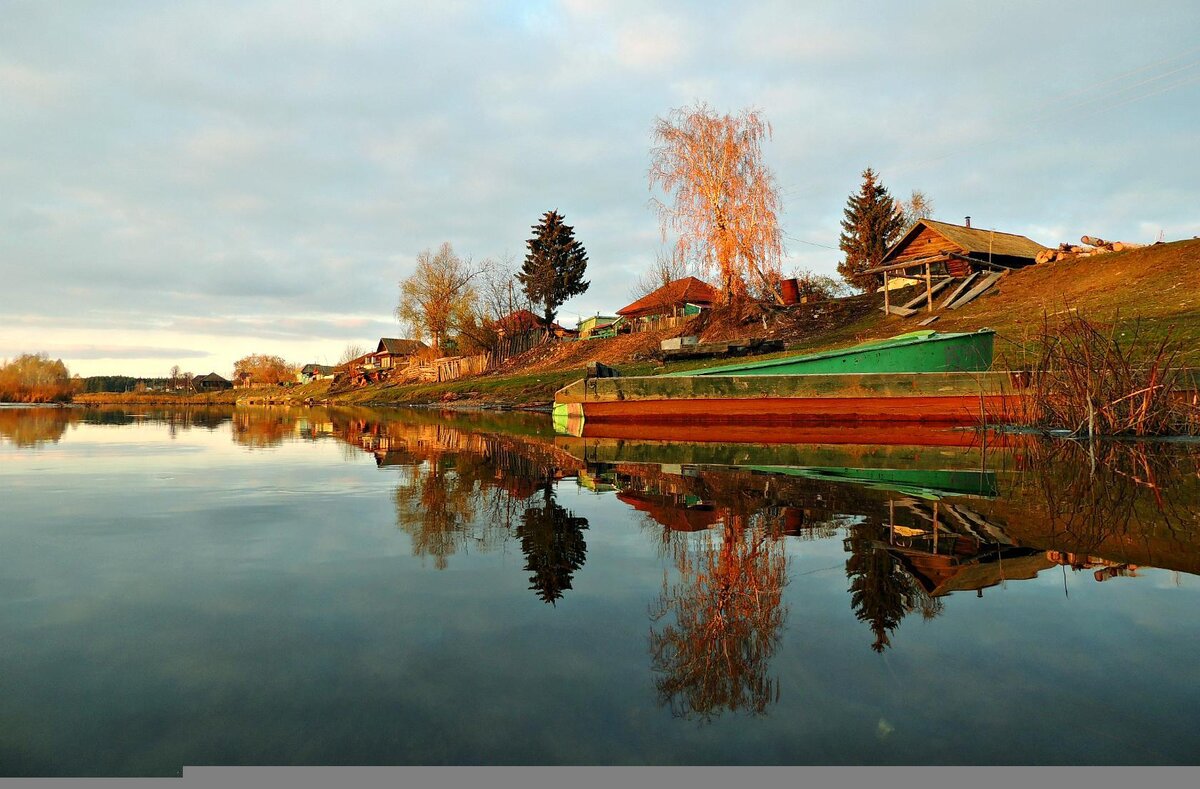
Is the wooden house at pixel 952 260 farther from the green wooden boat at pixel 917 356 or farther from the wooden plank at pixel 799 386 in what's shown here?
the wooden plank at pixel 799 386

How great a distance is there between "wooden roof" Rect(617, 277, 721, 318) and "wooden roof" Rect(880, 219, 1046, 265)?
651 inches

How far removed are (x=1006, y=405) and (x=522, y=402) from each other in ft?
76.5

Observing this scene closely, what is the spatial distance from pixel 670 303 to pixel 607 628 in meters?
46.7

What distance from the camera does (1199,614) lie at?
3.19 meters

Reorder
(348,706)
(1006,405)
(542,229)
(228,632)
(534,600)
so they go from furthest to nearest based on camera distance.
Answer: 1. (542,229)
2. (1006,405)
3. (534,600)
4. (228,632)
5. (348,706)

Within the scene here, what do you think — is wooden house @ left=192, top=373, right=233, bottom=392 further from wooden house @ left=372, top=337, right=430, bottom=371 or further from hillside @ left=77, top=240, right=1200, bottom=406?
hillside @ left=77, top=240, right=1200, bottom=406

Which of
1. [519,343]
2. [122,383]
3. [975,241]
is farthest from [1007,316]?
[122,383]

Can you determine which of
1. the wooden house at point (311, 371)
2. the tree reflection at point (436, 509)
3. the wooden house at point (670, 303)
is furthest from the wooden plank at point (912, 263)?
the wooden house at point (311, 371)

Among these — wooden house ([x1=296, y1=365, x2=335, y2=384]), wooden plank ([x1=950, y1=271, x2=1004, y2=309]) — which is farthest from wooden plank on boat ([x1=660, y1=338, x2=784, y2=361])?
wooden house ([x1=296, y1=365, x2=335, y2=384])

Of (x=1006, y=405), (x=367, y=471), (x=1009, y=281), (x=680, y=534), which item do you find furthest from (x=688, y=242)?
(x=680, y=534)

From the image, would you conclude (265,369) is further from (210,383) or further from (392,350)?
(392,350)

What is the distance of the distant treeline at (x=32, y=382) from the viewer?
62.9 m

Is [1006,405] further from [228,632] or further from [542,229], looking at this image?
[542,229]

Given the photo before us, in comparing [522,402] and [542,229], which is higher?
[542,229]
